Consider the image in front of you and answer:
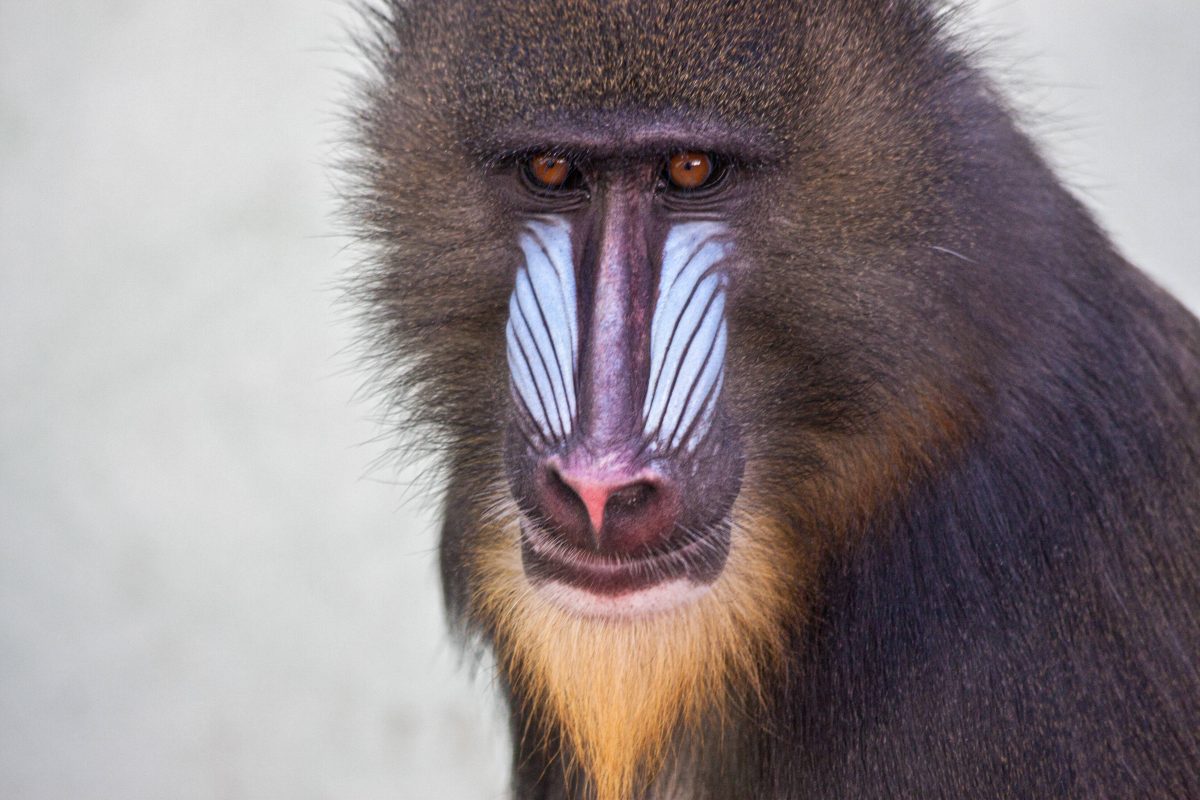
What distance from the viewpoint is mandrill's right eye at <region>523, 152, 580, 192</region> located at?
2119 millimetres

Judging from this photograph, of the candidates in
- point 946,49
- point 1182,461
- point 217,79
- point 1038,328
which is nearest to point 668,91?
point 946,49

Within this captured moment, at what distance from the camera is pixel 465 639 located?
8.87 ft

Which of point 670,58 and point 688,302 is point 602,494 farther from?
point 670,58

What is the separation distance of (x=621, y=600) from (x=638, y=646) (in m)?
0.09

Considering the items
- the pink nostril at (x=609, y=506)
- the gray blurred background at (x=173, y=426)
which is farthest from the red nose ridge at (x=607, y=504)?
the gray blurred background at (x=173, y=426)

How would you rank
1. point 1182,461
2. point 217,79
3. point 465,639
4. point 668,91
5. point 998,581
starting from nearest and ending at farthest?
point 668,91, point 998,581, point 1182,461, point 465,639, point 217,79

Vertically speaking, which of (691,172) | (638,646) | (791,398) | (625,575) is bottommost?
(638,646)

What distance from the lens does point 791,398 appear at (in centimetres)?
212

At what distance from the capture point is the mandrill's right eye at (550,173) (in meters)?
2.12

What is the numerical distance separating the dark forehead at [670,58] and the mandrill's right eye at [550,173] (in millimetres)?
51

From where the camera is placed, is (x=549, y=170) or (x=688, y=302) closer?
(x=688, y=302)

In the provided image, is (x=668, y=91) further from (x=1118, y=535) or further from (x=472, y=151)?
(x=1118, y=535)

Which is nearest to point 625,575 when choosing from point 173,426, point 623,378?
point 623,378

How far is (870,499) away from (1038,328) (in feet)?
1.18
